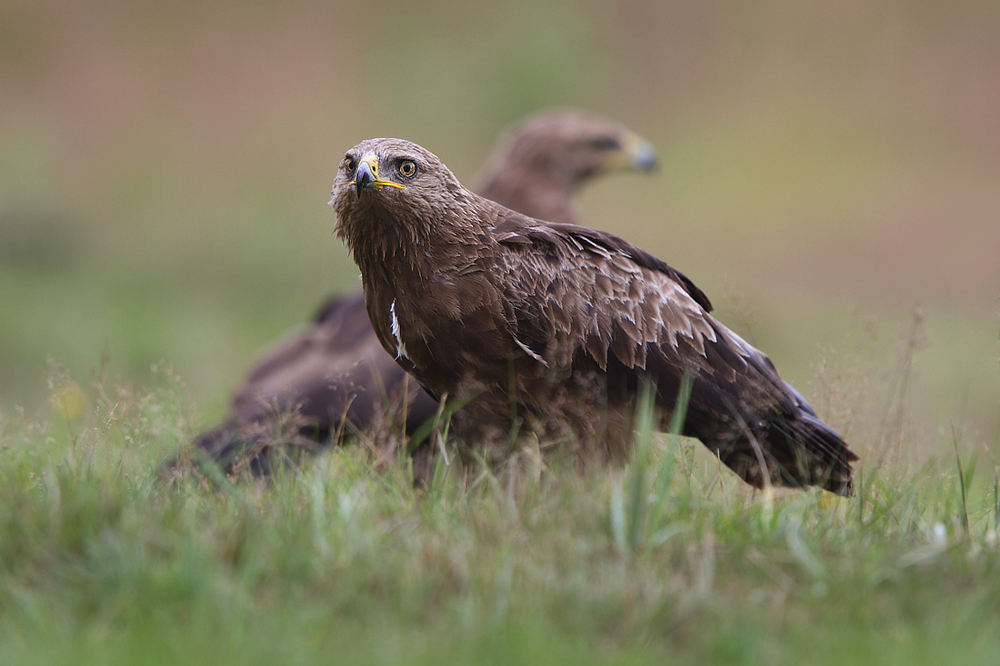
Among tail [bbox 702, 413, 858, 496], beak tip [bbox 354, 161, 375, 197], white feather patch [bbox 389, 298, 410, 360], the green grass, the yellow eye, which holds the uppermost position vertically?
the yellow eye

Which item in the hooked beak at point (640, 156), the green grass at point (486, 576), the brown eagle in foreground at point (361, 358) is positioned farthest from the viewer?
the hooked beak at point (640, 156)

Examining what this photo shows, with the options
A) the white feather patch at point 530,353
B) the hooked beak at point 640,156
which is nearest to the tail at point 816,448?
the white feather patch at point 530,353

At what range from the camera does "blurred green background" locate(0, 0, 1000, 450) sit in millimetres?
13477

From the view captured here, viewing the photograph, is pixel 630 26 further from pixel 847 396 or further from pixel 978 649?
pixel 978 649

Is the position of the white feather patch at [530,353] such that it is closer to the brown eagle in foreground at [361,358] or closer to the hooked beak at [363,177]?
the brown eagle in foreground at [361,358]

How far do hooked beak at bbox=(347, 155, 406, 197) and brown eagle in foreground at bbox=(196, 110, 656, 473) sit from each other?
0.79 m

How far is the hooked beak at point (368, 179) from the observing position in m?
4.11

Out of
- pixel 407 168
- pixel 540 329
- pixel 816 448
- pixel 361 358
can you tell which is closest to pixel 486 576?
pixel 540 329

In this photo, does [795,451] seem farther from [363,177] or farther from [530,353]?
[363,177]

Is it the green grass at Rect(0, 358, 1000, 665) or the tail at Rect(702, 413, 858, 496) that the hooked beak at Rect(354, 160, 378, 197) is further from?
the tail at Rect(702, 413, 858, 496)

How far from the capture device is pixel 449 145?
1961 centimetres

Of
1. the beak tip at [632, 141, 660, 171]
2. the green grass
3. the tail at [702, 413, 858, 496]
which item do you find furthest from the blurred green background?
the green grass

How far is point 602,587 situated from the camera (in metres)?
2.90

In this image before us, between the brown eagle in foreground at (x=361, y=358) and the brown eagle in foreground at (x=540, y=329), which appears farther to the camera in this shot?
the brown eagle in foreground at (x=361, y=358)
